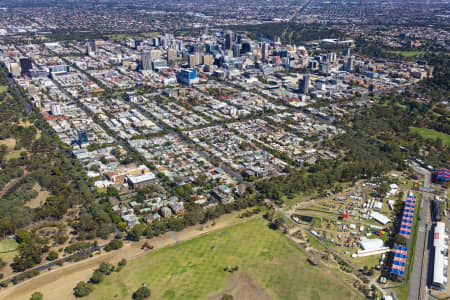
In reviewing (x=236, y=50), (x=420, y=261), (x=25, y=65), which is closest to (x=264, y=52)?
(x=236, y=50)

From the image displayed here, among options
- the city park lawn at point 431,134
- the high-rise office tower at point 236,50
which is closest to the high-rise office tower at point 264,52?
the high-rise office tower at point 236,50

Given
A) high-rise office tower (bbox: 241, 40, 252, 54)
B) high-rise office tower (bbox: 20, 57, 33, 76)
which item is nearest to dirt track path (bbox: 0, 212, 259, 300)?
high-rise office tower (bbox: 20, 57, 33, 76)

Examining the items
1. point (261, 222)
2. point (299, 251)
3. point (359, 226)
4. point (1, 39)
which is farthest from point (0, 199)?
point (1, 39)

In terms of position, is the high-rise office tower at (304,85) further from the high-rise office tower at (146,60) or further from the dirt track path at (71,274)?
the dirt track path at (71,274)

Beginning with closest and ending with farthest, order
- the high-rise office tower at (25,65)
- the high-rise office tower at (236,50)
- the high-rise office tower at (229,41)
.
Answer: the high-rise office tower at (25,65) → the high-rise office tower at (236,50) → the high-rise office tower at (229,41)

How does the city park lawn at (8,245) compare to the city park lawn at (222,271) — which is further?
the city park lawn at (8,245)

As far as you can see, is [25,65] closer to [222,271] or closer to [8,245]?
[8,245]
